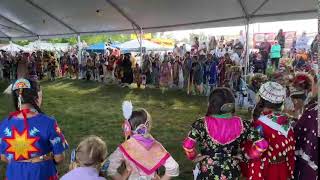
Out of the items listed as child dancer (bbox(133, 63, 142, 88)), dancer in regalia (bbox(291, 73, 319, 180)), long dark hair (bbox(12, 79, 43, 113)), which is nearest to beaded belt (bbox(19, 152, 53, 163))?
long dark hair (bbox(12, 79, 43, 113))

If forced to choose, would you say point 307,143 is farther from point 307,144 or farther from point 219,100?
point 219,100

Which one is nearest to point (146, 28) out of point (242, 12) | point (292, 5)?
point (242, 12)

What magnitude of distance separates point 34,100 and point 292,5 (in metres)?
6.99

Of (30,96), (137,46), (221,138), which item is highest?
(137,46)

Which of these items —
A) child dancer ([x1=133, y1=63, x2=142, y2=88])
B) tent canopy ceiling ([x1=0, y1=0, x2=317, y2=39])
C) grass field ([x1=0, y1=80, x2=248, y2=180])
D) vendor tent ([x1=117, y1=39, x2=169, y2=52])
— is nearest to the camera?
grass field ([x1=0, y1=80, x2=248, y2=180])

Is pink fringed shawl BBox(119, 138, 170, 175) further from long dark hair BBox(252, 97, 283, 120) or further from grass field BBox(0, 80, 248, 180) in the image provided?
grass field BBox(0, 80, 248, 180)

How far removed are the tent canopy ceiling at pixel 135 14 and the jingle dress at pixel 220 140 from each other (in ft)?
19.7

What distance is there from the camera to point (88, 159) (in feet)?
6.88

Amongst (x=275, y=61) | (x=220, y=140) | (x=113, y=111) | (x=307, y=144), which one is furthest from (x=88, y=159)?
(x=275, y=61)

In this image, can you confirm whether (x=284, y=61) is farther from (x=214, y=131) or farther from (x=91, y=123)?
(x=214, y=131)

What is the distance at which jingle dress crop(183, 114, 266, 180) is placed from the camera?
253cm

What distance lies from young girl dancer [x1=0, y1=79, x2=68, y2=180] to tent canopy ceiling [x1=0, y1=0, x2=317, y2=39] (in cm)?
673

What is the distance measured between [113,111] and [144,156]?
20.4 feet

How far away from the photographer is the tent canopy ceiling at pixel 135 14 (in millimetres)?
8617
